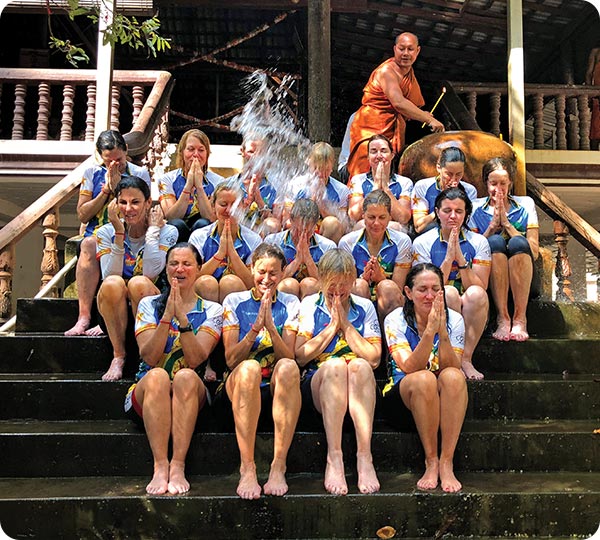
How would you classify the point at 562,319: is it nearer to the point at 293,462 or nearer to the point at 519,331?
the point at 519,331

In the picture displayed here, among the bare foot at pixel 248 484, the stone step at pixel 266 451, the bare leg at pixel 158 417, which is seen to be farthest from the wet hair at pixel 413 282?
the bare leg at pixel 158 417

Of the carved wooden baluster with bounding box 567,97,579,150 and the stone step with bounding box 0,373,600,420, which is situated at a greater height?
the carved wooden baluster with bounding box 567,97,579,150

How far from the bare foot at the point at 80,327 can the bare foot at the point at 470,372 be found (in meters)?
2.22

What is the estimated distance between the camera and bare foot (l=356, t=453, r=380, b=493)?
2826 mm

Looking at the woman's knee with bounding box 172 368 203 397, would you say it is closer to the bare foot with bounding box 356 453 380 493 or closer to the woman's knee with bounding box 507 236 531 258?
the bare foot with bounding box 356 453 380 493

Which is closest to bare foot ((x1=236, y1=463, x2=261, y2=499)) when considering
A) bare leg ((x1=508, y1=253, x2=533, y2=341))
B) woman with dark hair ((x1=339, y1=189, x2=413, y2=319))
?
woman with dark hair ((x1=339, y1=189, x2=413, y2=319))

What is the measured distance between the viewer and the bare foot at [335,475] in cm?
281

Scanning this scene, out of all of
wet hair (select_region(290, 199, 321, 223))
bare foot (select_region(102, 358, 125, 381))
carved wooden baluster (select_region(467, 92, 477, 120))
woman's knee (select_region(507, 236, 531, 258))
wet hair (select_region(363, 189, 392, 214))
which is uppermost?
carved wooden baluster (select_region(467, 92, 477, 120))

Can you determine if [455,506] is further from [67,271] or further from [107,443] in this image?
[67,271]

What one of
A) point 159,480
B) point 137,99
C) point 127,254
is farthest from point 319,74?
point 159,480

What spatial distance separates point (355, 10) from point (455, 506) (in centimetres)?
658

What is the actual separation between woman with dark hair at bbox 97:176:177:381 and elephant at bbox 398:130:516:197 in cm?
225

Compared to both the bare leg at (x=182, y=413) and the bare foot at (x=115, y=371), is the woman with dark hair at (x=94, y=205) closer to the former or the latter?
the bare foot at (x=115, y=371)

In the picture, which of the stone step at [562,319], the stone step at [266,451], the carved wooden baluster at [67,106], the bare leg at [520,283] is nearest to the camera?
the stone step at [266,451]
